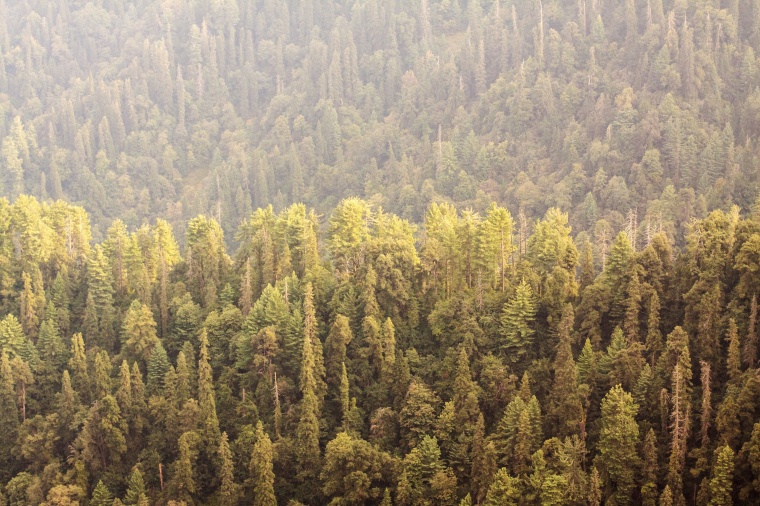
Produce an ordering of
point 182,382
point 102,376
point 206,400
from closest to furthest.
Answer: point 206,400 → point 182,382 → point 102,376

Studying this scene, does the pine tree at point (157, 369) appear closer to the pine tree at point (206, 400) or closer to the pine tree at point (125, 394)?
the pine tree at point (125, 394)

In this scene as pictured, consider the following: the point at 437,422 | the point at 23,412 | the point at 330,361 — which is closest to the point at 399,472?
the point at 437,422

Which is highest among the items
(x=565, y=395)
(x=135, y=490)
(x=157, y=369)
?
(x=565, y=395)

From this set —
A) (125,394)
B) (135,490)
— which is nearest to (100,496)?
(135,490)

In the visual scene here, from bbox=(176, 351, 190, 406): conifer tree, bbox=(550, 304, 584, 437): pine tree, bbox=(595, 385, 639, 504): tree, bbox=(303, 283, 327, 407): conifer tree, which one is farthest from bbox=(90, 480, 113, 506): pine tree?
bbox=(595, 385, 639, 504): tree

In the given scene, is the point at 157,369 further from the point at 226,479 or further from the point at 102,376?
the point at 226,479

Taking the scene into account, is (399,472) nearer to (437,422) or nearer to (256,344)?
(437,422)

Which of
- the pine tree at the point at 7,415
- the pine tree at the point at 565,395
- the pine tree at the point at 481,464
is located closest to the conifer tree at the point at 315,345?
the pine tree at the point at 481,464
